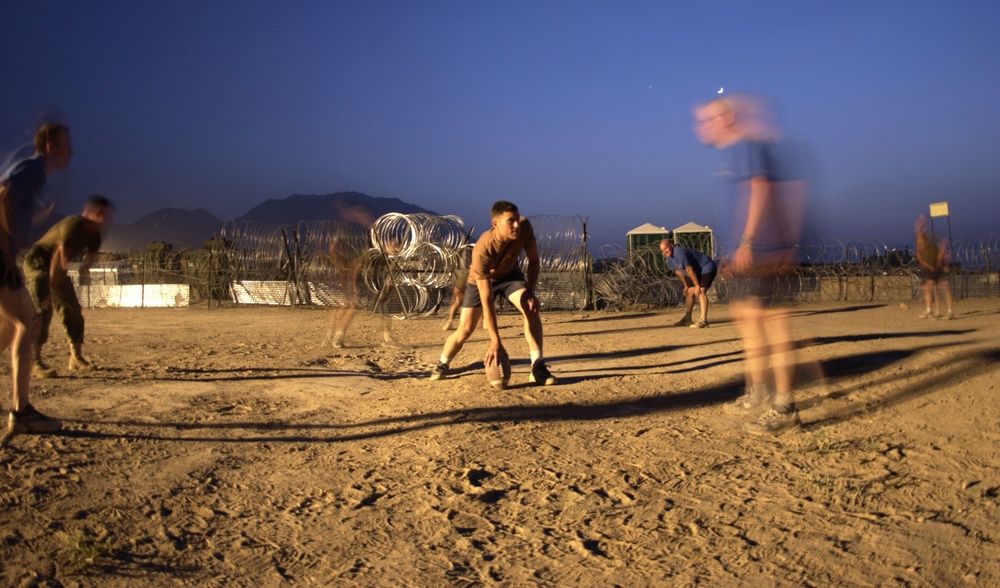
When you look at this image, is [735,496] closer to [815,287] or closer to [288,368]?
[288,368]

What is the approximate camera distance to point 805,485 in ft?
12.0

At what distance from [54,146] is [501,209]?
122 inches

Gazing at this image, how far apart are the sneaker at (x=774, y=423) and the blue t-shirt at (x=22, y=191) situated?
14.4 feet

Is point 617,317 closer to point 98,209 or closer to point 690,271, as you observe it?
point 690,271

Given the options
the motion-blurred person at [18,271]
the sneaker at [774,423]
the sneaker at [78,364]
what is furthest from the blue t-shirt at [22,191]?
the sneaker at [774,423]

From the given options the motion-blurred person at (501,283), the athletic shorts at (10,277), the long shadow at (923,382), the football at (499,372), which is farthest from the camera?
the motion-blurred person at (501,283)

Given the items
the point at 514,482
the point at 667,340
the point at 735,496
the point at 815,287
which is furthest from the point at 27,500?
the point at 815,287

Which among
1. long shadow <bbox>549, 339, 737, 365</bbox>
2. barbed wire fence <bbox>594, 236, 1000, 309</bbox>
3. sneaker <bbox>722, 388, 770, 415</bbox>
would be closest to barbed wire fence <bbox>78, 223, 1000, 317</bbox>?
barbed wire fence <bbox>594, 236, 1000, 309</bbox>

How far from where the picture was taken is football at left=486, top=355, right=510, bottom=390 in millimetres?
5910

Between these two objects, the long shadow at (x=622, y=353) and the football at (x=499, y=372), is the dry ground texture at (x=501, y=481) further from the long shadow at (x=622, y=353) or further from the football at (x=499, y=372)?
the long shadow at (x=622, y=353)

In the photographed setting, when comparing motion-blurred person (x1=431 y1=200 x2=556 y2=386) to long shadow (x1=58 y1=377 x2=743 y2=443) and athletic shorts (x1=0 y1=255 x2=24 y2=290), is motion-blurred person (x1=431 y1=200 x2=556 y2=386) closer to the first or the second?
long shadow (x1=58 y1=377 x2=743 y2=443)

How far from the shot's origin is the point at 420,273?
15.8m

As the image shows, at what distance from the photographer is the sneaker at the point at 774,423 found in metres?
4.64

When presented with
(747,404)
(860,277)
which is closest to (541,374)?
(747,404)
